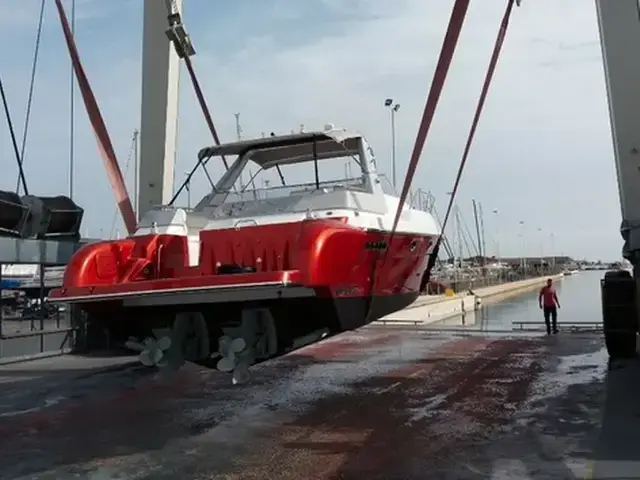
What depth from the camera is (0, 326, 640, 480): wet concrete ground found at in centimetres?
477

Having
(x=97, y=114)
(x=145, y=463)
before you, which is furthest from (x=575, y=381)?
(x=97, y=114)

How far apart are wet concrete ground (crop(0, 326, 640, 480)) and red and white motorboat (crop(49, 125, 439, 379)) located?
2.33 feet

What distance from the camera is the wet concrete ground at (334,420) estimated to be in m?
4.77

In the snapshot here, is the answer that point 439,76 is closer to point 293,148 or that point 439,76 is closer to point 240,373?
point 240,373

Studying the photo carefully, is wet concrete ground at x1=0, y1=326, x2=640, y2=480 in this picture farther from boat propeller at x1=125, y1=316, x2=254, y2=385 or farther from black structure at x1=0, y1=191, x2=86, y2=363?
black structure at x1=0, y1=191, x2=86, y2=363

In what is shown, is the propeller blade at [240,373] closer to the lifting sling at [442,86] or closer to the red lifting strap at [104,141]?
the lifting sling at [442,86]

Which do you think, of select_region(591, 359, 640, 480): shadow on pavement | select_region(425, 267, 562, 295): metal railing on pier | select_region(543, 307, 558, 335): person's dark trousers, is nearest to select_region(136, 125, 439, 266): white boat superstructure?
→ select_region(591, 359, 640, 480): shadow on pavement

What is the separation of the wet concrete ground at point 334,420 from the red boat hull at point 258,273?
973mm

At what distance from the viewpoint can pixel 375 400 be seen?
718 cm

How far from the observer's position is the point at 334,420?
20.6ft

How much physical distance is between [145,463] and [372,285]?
2.30 m

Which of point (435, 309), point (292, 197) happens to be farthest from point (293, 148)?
point (435, 309)

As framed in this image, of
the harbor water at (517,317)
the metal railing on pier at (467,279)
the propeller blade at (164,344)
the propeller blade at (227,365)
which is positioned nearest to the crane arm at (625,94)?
the harbor water at (517,317)

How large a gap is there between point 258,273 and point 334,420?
5.66ft
